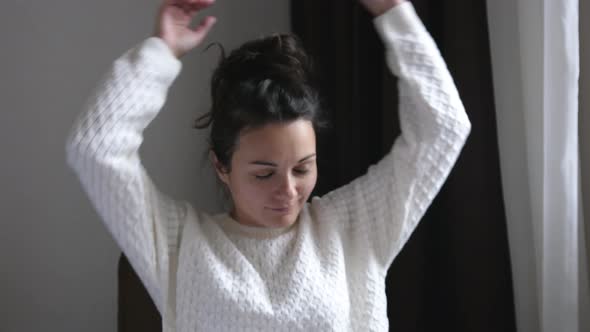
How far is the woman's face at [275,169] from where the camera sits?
937mm

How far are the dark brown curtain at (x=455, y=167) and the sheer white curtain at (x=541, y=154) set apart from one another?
0.04m

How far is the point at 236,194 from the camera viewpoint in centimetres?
100

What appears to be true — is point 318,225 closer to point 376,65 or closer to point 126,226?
point 126,226

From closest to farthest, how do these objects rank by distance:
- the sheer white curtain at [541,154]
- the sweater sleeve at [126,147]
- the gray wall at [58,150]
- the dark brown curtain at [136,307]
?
the sweater sleeve at [126,147]
the sheer white curtain at [541,154]
the dark brown curtain at [136,307]
the gray wall at [58,150]

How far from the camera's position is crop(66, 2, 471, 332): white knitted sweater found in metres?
0.89

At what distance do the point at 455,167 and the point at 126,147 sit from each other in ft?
2.21

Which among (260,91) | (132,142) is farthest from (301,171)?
(132,142)

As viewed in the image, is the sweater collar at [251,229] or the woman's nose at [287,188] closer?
the woman's nose at [287,188]

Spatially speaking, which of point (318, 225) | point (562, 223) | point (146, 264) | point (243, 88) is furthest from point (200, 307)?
point (562, 223)

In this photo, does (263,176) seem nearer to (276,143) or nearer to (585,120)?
(276,143)

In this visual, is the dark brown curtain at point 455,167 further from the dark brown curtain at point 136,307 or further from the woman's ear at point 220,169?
the dark brown curtain at point 136,307

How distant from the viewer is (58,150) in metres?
1.45

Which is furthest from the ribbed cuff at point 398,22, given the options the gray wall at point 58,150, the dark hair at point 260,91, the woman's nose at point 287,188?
the gray wall at point 58,150

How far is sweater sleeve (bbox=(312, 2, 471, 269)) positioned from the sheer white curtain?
166 millimetres
